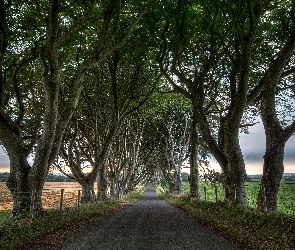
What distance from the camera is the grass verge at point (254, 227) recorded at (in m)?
6.84

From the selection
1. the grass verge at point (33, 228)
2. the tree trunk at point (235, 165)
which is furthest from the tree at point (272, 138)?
the grass verge at point (33, 228)


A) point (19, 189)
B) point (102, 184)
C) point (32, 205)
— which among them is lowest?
point (32, 205)

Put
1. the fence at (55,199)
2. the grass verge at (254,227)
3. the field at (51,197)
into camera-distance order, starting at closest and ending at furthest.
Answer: the grass verge at (254,227) < the field at (51,197) < the fence at (55,199)

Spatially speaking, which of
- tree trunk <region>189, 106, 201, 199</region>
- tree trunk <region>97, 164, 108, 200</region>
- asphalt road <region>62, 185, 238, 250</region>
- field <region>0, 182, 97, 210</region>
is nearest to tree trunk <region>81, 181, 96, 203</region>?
field <region>0, 182, 97, 210</region>

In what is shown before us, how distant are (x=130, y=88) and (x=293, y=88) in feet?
32.9

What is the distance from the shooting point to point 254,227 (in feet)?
28.0

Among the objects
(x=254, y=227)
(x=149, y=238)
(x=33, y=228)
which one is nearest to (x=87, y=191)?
(x=33, y=228)

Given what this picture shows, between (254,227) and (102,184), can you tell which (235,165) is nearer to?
(254,227)

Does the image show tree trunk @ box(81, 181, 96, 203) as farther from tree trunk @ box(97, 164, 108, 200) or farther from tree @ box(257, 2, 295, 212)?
tree @ box(257, 2, 295, 212)

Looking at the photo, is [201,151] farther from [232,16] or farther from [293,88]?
[232,16]

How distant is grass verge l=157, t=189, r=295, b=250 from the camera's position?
6.84 metres

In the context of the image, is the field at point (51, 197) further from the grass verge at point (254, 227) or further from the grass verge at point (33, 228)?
the grass verge at point (254, 227)

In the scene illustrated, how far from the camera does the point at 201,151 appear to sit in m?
33.8

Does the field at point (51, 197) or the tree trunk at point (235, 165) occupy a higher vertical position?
the tree trunk at point (235, 165)
